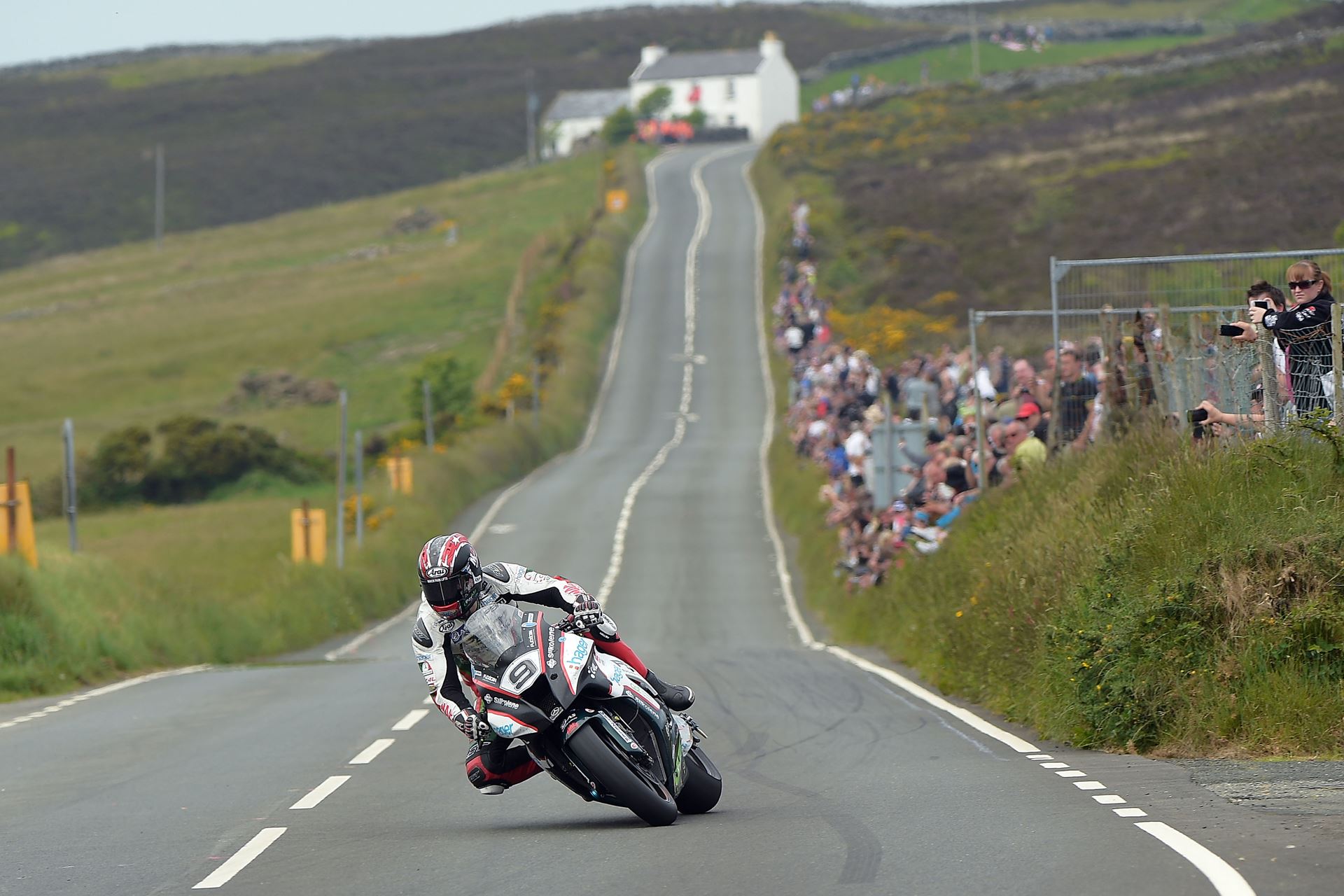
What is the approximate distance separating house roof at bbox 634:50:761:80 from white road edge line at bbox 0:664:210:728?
428ft

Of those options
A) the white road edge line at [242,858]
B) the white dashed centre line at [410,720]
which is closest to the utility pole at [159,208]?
the white dashed centre line at [410,720]

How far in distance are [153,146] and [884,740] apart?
187 metres

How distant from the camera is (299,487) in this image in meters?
59.1

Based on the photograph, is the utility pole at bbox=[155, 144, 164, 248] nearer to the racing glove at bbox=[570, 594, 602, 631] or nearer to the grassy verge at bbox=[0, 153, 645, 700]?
the grassy verge at bbox=[0, 153, 645, 700]

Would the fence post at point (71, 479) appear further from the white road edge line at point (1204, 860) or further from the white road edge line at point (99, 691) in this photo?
the white road edge line at point (1204, 860)

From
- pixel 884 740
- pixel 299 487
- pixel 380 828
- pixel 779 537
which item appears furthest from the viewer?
pixel 299 487

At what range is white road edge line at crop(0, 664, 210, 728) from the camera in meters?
17.9

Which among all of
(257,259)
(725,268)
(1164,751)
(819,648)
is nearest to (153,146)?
(257,259)

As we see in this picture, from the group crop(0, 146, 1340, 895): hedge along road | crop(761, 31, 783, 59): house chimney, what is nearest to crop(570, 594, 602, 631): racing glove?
crop(0, 146, 1340, 895): hedge along road

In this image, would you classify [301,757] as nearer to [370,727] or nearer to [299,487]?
[370,727]

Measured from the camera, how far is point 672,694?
10.4 m

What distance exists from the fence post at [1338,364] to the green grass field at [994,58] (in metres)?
117

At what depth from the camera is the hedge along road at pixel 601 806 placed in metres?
8.45

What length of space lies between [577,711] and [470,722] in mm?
660
